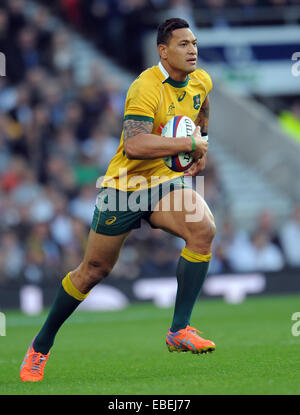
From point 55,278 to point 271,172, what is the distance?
5.67 m

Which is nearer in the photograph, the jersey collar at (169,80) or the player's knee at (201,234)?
the player's knee at (201,234)

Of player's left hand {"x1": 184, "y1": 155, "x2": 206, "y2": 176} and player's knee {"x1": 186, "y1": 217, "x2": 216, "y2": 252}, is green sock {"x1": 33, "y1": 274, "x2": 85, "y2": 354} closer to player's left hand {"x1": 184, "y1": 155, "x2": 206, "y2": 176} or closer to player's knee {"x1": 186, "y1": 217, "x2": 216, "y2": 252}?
player's knee {"x1": 186, "y1": 217, "x2": 216, "y2": 252}

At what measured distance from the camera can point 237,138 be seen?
18234mm

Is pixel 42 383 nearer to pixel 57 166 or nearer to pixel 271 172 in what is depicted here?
pixel 57 166

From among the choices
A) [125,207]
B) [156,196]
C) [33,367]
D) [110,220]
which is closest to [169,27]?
[156,196]

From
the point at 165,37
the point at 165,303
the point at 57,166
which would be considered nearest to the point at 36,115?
the point at 57,166

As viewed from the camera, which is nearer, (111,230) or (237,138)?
(111,230)

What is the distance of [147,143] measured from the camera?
6285 mm

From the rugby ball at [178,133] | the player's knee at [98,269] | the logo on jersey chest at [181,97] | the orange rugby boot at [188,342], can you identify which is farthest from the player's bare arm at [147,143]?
the orange rugby boot at [188,342]

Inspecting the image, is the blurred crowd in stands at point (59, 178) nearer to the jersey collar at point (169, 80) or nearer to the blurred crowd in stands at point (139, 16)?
the blurred crowd in stands at point (139, 16)

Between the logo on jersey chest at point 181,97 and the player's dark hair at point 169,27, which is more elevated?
the player's dark hair at point 169,27

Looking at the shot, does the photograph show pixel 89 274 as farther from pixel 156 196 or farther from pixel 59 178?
pixel 59 178

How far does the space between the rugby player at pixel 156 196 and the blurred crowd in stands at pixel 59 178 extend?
293 inches

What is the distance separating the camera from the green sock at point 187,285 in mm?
6535
